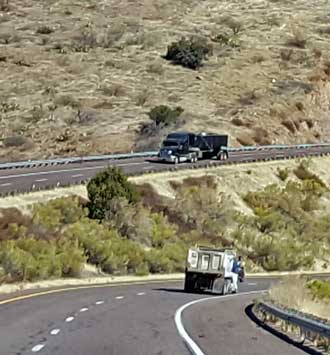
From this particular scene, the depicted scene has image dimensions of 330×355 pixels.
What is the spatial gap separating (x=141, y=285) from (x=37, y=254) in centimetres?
389

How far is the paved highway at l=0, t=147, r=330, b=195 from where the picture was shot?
52.2m

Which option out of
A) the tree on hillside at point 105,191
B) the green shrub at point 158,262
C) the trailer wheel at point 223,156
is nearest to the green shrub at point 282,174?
the trailer wheel at point 223,156

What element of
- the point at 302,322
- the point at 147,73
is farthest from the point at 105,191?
the point at 147,73

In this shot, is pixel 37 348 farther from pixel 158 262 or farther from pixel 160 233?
pixel 160 233

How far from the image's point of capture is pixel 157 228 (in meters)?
50.2

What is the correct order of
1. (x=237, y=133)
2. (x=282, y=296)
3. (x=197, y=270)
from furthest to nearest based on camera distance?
(x=237, y=133), (x=197, y=270), (x=282, y=296)

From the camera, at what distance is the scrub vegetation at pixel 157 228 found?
4050 cm

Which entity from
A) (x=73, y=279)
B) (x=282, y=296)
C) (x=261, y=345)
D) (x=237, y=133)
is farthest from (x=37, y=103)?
(x=261, y=345)

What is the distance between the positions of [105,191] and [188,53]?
1648 inches

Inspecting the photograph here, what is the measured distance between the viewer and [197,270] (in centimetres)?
3641

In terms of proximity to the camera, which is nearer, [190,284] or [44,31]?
[190,284]

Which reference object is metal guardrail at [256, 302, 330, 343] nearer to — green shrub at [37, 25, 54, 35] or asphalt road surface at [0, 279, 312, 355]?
asphalt road surface at [0, 279, 312, 355]

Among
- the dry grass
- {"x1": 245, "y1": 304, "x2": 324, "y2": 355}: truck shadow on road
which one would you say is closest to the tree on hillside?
the dry grass

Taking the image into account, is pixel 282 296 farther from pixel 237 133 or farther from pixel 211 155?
pixel 237 133
